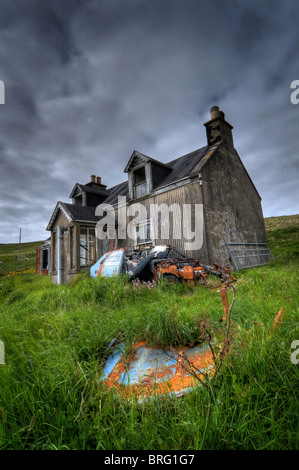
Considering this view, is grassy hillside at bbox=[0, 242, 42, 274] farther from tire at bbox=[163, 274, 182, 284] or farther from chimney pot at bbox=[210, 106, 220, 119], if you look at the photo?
tire at bbox=[163, 274, 182, 284]

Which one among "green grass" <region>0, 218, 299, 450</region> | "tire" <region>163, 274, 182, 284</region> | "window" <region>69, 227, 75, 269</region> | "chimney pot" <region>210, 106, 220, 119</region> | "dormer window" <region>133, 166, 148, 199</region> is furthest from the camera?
"dormer window" <region>133, 166, 148, 199</region>

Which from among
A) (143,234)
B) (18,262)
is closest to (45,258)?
(143,234)

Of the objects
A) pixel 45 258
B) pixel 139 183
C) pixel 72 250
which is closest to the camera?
pixel 72 250

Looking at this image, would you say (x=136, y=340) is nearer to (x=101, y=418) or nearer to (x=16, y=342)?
(x=101, y=418)

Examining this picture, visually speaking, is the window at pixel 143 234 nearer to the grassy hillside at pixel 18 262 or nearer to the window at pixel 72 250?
the window at pixel 72 250

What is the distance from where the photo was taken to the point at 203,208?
9227mm

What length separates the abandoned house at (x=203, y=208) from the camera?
31.4 ft

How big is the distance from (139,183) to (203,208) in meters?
4.55

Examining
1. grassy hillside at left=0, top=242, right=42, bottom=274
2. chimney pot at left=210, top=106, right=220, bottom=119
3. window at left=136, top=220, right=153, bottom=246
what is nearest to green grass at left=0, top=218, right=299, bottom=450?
window at left=136, top=220, right=153, bottom=246

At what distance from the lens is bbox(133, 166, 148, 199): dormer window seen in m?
12.1

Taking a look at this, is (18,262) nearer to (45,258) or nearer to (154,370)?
(45,258)

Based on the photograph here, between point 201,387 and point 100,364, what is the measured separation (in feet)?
3.53

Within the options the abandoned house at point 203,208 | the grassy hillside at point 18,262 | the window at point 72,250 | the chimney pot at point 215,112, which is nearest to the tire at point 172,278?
the abandoned house at point 203,208

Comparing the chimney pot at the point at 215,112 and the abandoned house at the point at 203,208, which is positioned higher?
the chimney pot at the point at 215,112
